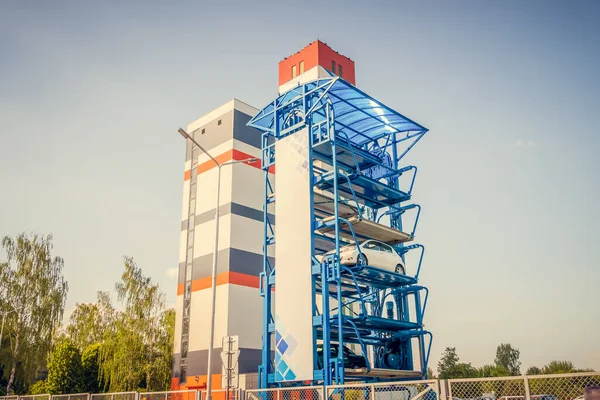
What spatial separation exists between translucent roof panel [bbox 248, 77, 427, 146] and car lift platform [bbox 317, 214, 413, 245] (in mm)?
5547

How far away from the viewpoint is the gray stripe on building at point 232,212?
129ft

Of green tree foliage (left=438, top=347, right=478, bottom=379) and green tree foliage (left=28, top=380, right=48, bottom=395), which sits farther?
green tree foliage (left=438, top=347, right=478, bottom=379)

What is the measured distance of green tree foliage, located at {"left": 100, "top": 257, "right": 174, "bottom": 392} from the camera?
128ft

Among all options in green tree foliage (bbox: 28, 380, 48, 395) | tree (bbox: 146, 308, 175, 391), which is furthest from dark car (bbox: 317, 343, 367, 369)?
green tree foliage (bbox: 28, 380, 48, 395)

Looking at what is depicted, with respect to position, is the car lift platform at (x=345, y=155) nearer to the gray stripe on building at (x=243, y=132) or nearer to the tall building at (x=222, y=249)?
the tall building at (x=222, y=249)

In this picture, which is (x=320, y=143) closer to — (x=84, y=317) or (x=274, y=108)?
(x=274, y=108)

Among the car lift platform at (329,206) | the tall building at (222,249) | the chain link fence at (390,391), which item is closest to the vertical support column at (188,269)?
the tall building at (222,249)

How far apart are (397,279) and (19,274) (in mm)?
34453

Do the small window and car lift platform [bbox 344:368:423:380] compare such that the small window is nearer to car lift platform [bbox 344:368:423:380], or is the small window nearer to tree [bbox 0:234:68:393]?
car lift platform [bbox 344:368:423:380]

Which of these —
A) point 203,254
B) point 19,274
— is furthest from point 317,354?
point 19,274

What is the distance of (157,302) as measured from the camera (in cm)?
4106

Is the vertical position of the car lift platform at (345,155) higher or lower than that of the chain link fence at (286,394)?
higher

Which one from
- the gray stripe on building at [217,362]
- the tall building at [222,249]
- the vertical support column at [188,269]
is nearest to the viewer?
the gray stripe on building at [217,362]

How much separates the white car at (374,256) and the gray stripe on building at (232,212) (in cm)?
1680
